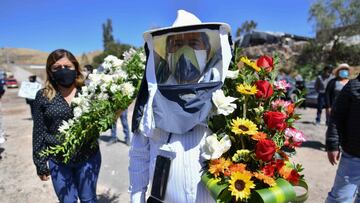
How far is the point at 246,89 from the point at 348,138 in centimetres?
175

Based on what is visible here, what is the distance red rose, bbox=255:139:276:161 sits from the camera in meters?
1.61

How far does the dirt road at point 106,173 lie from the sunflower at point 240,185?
3.24m

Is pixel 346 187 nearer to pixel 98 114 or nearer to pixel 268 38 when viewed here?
pixel 98 114

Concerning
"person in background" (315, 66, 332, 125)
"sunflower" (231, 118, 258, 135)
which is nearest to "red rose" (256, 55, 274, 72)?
"sunflower" (231, 118, 258, 135)

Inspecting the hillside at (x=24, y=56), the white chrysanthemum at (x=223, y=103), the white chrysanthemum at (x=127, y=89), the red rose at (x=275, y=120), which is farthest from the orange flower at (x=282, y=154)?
the hillside at (x=24, y=56)

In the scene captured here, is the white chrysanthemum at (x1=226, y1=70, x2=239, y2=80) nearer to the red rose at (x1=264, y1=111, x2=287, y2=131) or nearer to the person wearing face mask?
the red rose at (x1=264, y1=111, x2=287, y2=131)

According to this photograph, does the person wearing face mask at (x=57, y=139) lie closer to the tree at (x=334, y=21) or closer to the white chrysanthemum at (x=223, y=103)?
the white chrysanthemum at (x=223, y=103)

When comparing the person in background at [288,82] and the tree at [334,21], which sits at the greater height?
the tree at [334,21]

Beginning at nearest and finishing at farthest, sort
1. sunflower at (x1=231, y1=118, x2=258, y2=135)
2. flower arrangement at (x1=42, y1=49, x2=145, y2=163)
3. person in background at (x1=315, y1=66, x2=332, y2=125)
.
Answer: sunflower at (x1=231, y1=118, x2=258, y2=135), flower arrangement at (x1=42, y1=49, x2=145, y2=163), person in background at (x1=315, y1=66, x2=332, y2=125)

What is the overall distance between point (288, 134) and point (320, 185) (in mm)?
3645

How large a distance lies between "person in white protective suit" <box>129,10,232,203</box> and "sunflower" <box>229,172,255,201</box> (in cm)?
30

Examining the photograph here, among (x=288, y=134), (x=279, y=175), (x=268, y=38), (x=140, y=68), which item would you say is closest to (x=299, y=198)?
(x=279, y=175)

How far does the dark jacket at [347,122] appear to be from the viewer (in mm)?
2936

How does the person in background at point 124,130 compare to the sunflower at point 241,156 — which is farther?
the person in background at point 124,130
